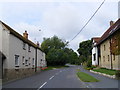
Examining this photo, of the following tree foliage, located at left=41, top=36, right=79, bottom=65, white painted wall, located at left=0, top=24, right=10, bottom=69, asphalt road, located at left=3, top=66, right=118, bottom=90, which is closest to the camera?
asphalt road, located at left=3, top=66, right=118, bottom=90

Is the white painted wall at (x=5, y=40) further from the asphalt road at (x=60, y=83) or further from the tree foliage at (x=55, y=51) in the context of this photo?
the tree foliage at (x=55, y=51)

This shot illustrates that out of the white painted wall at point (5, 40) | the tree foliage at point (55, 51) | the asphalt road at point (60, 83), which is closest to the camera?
the asphalt road at point (60, 83)

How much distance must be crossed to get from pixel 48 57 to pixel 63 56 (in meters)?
6.44

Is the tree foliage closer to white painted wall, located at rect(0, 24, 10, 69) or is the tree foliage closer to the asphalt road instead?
white painted wall, located at rect(0, 24, 10, 69)

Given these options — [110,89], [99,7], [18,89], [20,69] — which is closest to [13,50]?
[20,69]

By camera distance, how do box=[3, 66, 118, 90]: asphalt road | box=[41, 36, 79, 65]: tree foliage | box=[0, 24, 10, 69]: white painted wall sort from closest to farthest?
box=[3, 66, 118, 90]: asphalt road
box=[0, 24, 10, 69]: white painted wall
box=[41, 36, 79, 65]: tree foliage

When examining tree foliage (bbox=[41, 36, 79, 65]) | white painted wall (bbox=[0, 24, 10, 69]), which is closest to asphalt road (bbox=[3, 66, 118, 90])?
white painted wall (bbox=[0, 24, 10, 69])

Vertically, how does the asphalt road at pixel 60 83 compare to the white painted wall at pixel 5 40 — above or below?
below

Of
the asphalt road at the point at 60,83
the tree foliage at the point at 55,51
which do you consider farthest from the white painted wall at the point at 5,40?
the tree foliage at the point at 55,51

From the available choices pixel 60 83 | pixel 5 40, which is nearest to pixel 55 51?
pixel 5 40

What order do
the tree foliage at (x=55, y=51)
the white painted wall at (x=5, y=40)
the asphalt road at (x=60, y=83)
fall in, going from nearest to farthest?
1. the asphalt road at (x=60, y=83)
2. the white painted wall at (x=5, y=40)
3. the tree foliage at (x=55, y=51)

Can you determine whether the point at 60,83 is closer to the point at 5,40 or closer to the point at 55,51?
the point at 5,40

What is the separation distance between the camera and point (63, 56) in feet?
216

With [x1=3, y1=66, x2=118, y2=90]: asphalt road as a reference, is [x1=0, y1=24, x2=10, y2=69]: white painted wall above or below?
above
